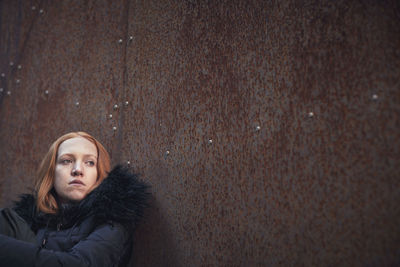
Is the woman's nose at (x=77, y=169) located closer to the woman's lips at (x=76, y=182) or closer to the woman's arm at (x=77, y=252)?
the woman's lips at (x=76, y=182)

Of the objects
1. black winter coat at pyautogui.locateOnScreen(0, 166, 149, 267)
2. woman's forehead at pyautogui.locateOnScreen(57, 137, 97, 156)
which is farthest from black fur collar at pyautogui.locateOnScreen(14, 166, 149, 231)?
woman's forehead at pyautogui.locateOnScreen(57, 137, 97, 156)

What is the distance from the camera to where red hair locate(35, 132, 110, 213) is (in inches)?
47.8

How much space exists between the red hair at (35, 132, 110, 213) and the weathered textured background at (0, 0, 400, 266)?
8 cm

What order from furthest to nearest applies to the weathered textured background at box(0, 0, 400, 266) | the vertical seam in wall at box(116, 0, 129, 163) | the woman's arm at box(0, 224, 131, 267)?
1. the vertical seam in wall at box(116, 0, 129, 163)
2. the woman's arm at box(0, 224, 131, 267)
3. the weathered textured background at box(0, 0, 400, 266)

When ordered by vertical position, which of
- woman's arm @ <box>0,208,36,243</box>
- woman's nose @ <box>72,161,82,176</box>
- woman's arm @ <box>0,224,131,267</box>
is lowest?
woman's arm @ <box>0,224,131,267</box>

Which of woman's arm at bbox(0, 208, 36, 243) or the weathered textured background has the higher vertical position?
the weathered textured background

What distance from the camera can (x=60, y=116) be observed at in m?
1.52

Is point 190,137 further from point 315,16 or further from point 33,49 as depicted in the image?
point 33,49

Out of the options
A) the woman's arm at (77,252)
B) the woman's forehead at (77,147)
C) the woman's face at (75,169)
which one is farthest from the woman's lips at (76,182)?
the woman's arm at (77,252)

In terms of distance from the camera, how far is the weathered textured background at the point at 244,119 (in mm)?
809

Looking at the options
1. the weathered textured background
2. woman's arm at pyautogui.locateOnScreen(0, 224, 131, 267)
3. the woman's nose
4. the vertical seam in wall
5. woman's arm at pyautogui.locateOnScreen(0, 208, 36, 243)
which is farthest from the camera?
the vertical seam in wall

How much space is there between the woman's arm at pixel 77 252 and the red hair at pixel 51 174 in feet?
0.79

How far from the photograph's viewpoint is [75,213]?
1.13 metres

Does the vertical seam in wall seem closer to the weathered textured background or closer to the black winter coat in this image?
the weathered textured background
